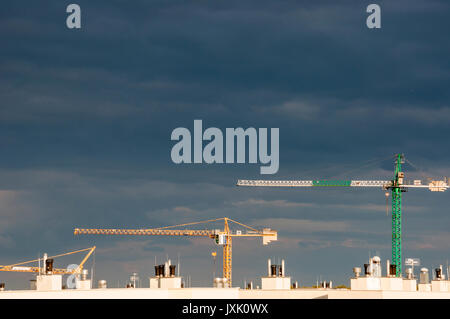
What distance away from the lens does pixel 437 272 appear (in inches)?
6368

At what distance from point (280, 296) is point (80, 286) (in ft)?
118
